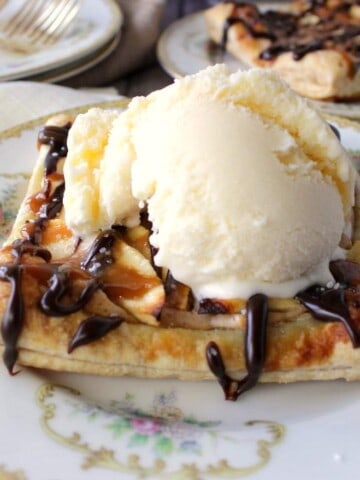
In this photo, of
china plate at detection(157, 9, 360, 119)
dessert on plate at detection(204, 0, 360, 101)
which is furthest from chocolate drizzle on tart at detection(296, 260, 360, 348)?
dessert on plate at detection(204, 0, 360, 101)

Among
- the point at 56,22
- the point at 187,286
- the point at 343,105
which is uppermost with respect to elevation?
the point at 187,286

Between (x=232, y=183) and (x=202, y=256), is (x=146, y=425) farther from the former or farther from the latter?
(x=232, y=183)

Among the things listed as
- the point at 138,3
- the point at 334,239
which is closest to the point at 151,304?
the point at 334,239

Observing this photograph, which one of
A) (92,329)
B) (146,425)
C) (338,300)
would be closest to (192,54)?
(338,300)

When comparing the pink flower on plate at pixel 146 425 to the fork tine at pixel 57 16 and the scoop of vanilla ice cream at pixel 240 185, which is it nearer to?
the scoop of vanilla ice cream at pixel 240 185

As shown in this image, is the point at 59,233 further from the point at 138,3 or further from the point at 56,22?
the point at 138,3

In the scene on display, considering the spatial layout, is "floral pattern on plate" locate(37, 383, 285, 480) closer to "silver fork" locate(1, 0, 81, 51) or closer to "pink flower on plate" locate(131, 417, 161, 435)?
"pink flower on plate" locate(131, 417, 161, 435)
